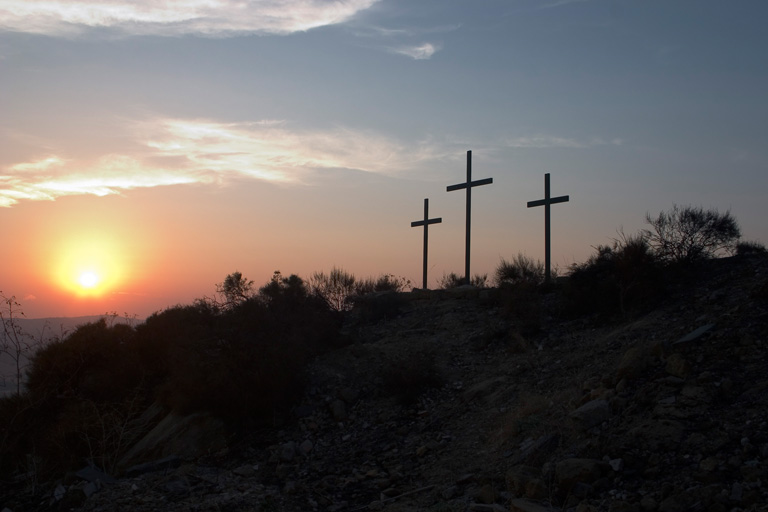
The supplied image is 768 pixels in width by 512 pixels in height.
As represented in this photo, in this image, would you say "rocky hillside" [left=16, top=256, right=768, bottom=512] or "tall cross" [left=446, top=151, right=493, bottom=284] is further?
"tall cross" [left=446, top=151, right=493, bottom=284]

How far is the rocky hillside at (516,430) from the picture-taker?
6.68 metres

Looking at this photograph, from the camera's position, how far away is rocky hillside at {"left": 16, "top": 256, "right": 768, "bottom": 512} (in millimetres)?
6676

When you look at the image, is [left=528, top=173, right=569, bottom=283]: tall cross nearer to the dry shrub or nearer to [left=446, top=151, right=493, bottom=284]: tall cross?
[left=446, top=151, right=493, bottom=284]: tall cross

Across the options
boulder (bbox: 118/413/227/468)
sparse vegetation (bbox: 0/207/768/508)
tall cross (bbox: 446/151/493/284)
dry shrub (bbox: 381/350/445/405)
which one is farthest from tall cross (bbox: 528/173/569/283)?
boulder (bbox: 118/413/227/468)

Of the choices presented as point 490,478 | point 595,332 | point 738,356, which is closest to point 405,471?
point 490,478

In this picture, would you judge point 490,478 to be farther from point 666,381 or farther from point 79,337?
point 79,337

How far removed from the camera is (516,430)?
8789mm

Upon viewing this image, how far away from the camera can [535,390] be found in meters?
10.3

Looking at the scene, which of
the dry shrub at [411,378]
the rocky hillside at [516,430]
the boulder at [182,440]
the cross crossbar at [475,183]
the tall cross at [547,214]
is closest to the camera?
the rocky hillside at [516,430]

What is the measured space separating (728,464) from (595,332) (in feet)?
21.3

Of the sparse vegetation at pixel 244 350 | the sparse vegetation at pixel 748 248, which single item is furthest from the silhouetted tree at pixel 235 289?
the sparse vegetation at pixel 748 248

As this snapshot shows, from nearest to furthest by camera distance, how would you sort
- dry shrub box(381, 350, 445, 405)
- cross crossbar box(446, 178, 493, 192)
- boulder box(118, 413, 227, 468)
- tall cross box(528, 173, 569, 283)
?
boulder box(118, 413, 227, 468)
dry shrub box(381, 350, 445, 405)
tall cross box(528, 173, 569, 283)
cross crossbar box(446, 178, 493, 192)

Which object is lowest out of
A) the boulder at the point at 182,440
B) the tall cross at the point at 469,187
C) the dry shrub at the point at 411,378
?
the boulder at the point at 182,440

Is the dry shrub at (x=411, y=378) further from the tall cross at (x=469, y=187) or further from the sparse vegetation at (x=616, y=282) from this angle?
the tall cross at (x=469, y=187)
